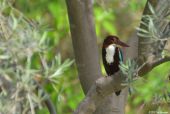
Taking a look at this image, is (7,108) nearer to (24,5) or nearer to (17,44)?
(17,44)

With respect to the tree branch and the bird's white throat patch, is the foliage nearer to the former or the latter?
the tree branch

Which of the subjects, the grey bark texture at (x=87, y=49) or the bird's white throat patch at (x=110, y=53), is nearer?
the grey bark texture at (x=87, y=49)

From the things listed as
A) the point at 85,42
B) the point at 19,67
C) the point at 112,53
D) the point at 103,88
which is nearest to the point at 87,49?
the point at 85,42

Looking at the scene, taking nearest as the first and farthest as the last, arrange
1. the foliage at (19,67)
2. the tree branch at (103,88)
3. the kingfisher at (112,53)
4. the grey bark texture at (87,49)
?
the foliage at (19,67) → the tree branch at (103,88) → the grey bark texture at (87,49) → the kingfisher at (112,53)

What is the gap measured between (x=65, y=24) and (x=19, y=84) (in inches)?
98.1

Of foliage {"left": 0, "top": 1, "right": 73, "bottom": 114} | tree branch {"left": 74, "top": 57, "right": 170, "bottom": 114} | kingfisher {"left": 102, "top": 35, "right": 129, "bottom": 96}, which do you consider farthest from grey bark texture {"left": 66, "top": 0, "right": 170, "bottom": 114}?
foliage {"left": 0, "top": 1, "right": 73, "bottom": 114}

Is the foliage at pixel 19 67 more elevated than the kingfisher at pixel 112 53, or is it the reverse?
the foliage at pixel 19 67

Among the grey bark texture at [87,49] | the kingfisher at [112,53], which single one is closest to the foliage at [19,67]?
the grey bark texture at [87,49]

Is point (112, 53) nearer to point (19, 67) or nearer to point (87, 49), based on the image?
point (87, 49)

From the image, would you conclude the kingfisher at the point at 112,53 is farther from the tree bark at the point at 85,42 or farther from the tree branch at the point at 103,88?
the tree branch at the point at 103,88

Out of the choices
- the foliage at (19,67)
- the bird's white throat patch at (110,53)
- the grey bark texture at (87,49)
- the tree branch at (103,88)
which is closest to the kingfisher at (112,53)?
the bird's white throat patch at (110,53)

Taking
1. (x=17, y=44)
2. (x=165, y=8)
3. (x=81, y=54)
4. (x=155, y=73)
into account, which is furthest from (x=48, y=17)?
(x=17, y=44)

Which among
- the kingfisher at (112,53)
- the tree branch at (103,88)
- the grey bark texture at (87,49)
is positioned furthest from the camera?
the kingfisher at (112,53)

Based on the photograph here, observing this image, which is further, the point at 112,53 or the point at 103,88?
the point at 112,53
